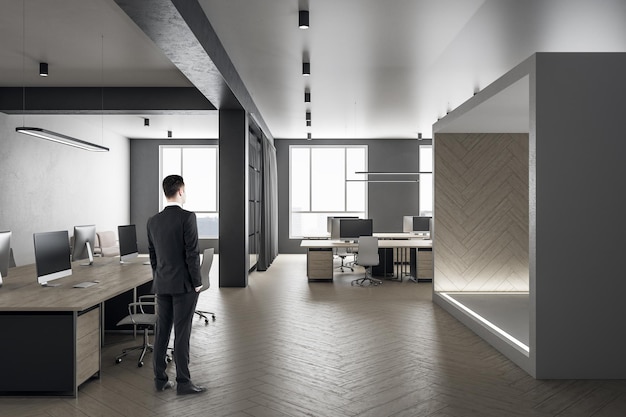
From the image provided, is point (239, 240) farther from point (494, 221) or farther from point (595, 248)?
point (595, 248)

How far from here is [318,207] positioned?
14.1 m

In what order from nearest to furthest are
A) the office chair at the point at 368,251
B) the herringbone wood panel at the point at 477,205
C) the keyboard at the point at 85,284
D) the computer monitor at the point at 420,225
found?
the keyboard at the point at 85,284, the herringbone wood panel at the point at 477,205, the office chair at the point at 368,251, the computer monitor at the point at 420,225

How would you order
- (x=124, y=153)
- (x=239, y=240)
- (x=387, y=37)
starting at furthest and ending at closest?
(x=124, y=153) → (x=239, y=240) → (x=387, y=37)

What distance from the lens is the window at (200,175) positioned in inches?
558

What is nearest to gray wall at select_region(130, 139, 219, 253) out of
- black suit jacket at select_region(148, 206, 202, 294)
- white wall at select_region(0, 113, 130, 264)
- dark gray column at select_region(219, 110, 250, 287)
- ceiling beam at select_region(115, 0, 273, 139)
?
white wall at select_region(0, 113, 130, 264)

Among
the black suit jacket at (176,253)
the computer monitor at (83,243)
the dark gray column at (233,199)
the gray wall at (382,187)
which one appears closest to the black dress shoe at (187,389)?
the black suit jacket at (176,253)

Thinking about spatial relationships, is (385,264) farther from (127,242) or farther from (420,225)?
(127,242)

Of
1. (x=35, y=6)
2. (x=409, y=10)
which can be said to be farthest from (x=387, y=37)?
(x=35, y=6)

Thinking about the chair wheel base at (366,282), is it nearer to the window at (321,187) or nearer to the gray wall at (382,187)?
the gray wall at (382,187)

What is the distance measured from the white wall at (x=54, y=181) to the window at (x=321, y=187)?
4.89 m

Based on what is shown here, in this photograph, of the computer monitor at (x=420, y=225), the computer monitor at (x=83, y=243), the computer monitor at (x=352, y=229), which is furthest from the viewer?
the computer monitor at (x=420, y=225)

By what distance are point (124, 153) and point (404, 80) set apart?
8.95 m

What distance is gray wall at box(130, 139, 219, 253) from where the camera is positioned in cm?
1384

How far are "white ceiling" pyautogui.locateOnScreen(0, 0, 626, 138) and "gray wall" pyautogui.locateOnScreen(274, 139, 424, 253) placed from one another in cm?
492
